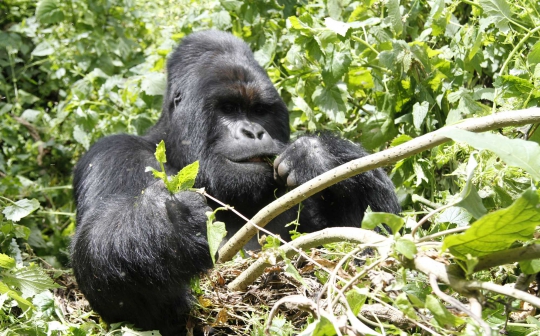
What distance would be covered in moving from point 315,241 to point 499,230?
864 millimetres

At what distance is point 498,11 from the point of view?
12.0 feet

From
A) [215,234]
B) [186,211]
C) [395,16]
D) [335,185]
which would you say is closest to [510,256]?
[215,234]

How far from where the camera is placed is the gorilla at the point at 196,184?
3139mm

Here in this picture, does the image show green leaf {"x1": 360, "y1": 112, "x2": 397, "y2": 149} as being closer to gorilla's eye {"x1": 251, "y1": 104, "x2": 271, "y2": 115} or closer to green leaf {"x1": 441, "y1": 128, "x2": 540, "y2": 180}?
gorilla's eye {"x1": 251, "y1": 104, "x2": 271, "y2": 115}

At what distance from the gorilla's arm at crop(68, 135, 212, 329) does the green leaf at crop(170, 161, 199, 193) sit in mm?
297

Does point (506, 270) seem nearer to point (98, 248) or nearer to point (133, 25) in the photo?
point (98, 248)

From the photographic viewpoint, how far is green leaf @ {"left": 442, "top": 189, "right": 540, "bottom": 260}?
1.74 metres

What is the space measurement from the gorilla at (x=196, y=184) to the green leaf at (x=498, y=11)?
3.38ft

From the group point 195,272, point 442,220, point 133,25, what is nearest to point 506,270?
point 442,220

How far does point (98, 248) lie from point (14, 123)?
362 cm

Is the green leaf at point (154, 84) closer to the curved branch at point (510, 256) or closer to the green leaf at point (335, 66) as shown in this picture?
the green leaf at point (335, 66)

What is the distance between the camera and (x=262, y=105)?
4328 millimetres

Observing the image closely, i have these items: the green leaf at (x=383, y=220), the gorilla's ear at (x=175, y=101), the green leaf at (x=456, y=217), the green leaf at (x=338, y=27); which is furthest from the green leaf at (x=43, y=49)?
the green leaf at (x=383, y=220)

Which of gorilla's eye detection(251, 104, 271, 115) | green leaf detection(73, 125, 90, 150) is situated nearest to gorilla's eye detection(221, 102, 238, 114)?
gorilla's eye detection(251, 104, 271, 115)
